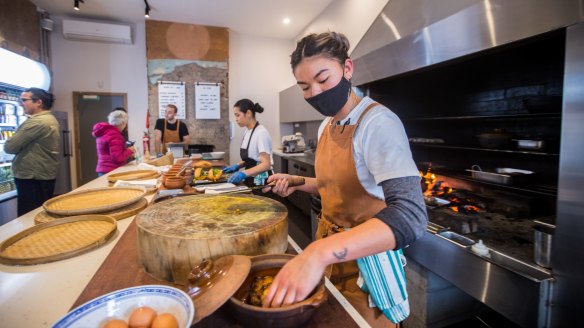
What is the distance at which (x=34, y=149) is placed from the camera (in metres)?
3.34

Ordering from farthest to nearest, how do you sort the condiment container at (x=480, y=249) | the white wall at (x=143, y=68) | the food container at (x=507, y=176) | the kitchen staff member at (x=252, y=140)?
the white wall at (x=143, y=68), the kitchen staff member at (x=252, y=140), the food container at (x=507, y=176), the condiment container at (x=480, y=249)

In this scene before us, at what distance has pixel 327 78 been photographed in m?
1.12

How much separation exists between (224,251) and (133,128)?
606 cm

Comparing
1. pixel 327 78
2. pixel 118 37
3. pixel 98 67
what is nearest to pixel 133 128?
pixel 98 67

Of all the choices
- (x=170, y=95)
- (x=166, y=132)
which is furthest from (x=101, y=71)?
(x=166, y=132)

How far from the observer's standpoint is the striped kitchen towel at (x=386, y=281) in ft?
3.44

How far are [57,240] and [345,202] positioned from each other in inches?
45.0

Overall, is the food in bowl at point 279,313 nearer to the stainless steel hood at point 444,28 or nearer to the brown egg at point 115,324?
the brown egg at point 115,324

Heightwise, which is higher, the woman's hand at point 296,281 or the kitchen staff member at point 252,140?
the kitchen staff member at point 252,140

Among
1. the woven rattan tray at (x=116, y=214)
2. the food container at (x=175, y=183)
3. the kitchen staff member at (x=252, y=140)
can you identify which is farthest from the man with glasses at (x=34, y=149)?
the food container at (x=175, y=183)

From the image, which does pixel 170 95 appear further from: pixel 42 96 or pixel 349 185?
pixel 349 185

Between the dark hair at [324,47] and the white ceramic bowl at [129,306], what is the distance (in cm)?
90

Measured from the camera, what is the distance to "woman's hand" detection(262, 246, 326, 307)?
0.62m

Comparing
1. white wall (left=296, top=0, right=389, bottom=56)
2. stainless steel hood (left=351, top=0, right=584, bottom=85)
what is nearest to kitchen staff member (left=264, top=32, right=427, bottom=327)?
stainless steel hood (left=351, top=0, right=584, bottom=85)
